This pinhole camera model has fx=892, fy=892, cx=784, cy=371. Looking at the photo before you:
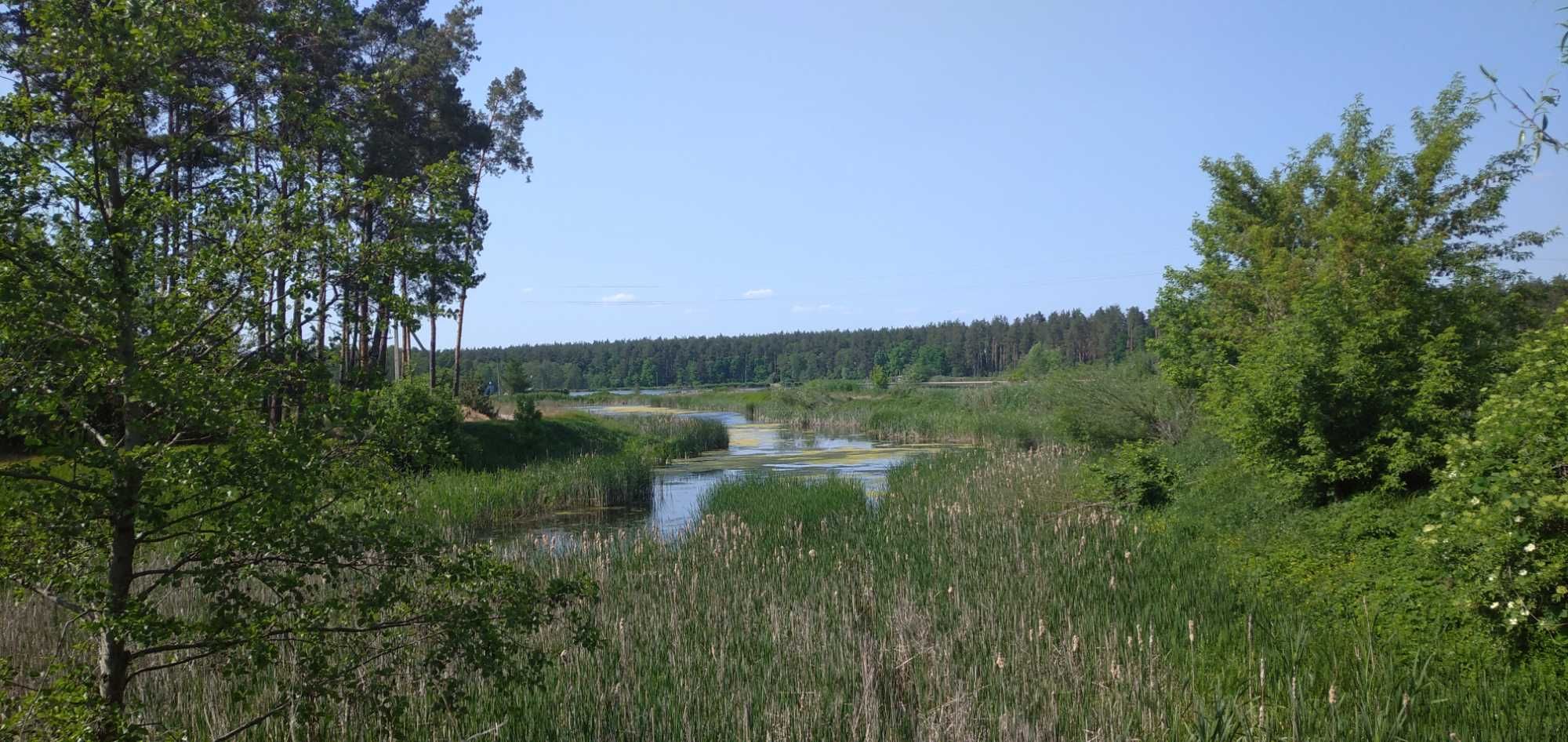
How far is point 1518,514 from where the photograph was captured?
20.3 feet

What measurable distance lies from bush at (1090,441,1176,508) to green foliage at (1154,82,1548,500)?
1580 millimetres

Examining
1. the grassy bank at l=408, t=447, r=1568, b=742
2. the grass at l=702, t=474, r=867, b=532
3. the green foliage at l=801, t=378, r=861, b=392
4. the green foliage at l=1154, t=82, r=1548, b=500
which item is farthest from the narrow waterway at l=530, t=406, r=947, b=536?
the green foliage at l=801, t=378, r=861, b=392

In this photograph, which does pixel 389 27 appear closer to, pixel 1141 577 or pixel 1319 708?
pixel 1141 577

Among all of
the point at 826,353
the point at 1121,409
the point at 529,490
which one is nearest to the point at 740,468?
the point at 529,490

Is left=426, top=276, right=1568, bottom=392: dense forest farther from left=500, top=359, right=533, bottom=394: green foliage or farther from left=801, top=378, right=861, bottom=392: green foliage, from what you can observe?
left=500, top=359, right=533, bottom=394: green foliage

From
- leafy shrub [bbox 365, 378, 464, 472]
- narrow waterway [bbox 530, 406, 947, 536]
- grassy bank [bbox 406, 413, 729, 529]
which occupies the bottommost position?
narrow waterway [bbox 530, 406, 947, 536]

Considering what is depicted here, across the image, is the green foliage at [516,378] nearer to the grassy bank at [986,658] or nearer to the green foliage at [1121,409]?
the green foliage at [1121,409]

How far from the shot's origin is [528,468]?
20.8 meters

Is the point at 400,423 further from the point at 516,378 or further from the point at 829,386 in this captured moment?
the point at 829,386

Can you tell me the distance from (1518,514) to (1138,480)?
820 centimetres

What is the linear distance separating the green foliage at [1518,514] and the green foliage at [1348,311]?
2.31 meters

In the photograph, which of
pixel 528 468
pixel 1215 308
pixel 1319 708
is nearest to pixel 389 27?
pixel 528 468

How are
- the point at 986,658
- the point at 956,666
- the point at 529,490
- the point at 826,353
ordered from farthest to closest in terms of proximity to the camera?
the point at 826,353 < the point at 529,490 < the point at 986,658 < the point at 956,666

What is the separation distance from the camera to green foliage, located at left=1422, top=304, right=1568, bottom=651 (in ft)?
19.8
